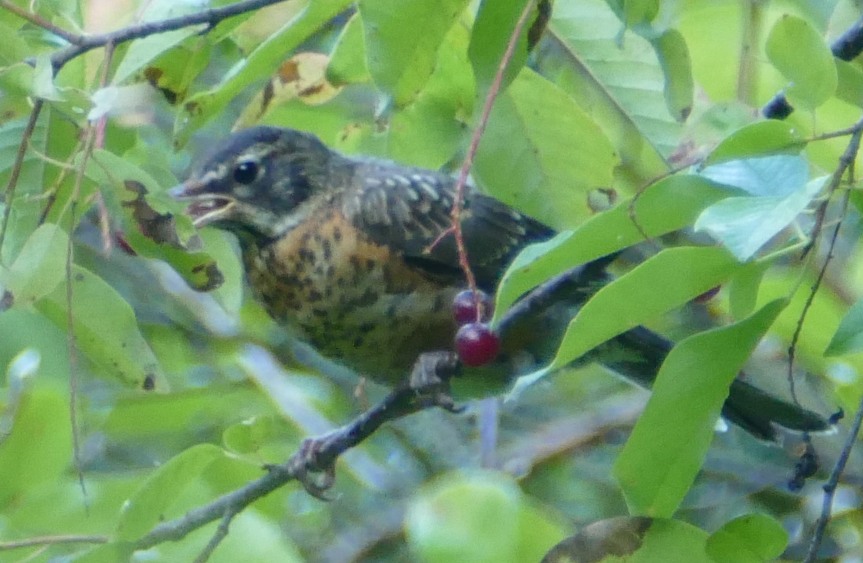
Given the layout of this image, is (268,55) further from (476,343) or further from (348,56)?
(476,343)

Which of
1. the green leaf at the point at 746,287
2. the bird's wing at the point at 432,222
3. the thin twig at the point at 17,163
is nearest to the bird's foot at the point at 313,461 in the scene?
the bird's wing at the point at 432,222

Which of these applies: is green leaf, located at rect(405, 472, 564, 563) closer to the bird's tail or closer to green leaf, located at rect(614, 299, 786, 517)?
green leaf, located at rect(614, 299, 786, 517)

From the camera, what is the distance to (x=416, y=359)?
298 cm

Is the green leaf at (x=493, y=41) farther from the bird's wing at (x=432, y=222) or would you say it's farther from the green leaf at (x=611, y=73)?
the bird's wing at (x=432, y=222)

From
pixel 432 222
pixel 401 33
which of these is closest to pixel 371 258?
pixel 432 222

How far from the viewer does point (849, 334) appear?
1.49 m

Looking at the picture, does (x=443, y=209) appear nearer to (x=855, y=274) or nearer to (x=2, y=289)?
(x=855, y=274)

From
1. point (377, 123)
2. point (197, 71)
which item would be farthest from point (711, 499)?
point (197, 71)

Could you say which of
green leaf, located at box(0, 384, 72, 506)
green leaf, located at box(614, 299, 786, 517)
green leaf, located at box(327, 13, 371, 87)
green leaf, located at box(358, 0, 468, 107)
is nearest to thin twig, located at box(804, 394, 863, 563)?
green leaf, located at box(614, 299, 786, 517)

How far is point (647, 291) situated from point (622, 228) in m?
0.07

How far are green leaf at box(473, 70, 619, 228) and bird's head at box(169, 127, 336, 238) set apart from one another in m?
0.85

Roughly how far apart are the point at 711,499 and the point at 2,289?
2.27 m

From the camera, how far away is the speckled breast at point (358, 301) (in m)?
2.93

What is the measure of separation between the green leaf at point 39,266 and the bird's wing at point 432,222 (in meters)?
1.32
